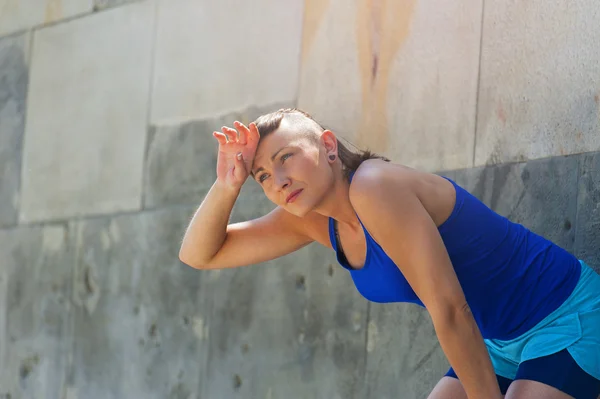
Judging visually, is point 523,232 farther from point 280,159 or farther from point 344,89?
point 344,89

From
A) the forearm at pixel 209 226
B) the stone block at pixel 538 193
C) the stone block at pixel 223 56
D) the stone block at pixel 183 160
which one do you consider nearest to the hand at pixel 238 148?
the forearm at pixel 209 226

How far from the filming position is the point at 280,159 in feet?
10.6

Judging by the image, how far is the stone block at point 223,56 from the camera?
505 centimetres

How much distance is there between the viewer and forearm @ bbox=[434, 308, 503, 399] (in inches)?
109

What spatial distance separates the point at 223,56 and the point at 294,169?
7.54 ft

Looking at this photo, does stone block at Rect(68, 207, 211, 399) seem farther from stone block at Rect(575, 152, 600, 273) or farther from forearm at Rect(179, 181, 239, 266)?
stone block at Rect(575, 152, 600, 273)

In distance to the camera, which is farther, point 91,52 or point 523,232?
point 91,52

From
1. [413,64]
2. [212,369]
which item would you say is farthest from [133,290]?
[413,64]

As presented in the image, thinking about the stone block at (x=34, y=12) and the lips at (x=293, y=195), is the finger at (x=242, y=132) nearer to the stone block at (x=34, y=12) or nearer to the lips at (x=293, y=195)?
the lips at (x=293, y=195)

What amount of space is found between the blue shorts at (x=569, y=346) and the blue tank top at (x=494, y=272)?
0.03m

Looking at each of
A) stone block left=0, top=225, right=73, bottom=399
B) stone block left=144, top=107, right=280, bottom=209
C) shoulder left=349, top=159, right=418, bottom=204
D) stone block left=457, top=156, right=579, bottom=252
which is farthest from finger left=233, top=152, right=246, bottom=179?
stone block left=0, top=225, right=73, bottom=399

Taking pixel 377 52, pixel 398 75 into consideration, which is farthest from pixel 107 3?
pixel 398 75

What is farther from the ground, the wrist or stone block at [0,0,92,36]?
stone block at [0,0,92,36]

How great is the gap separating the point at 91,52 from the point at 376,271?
3482 mm
